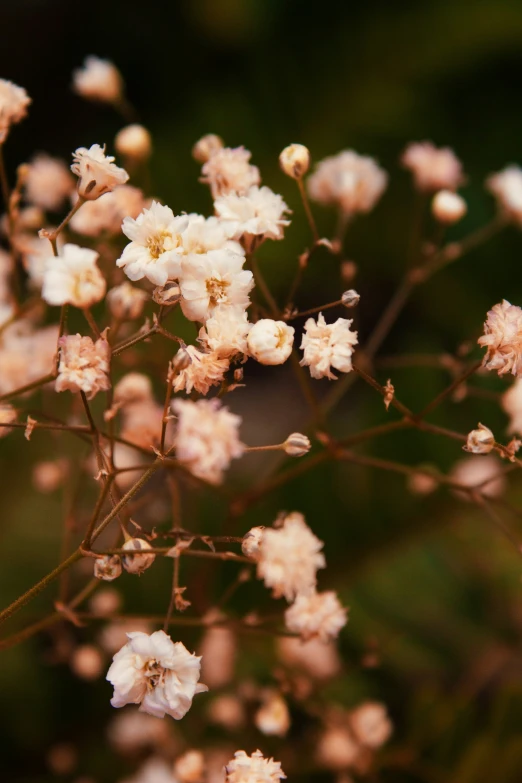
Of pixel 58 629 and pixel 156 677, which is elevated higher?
pixel 58 629

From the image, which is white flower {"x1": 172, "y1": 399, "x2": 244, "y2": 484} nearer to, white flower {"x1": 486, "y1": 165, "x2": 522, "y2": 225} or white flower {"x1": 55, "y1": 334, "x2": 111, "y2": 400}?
white flower {"x1": 55, "y1": 334, "x2": 111, "y2": 400}

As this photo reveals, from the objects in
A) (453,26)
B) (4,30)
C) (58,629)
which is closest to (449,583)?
(58,629)

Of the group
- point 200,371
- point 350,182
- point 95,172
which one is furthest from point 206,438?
point 350,182

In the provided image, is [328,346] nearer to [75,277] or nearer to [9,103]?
[75,277]

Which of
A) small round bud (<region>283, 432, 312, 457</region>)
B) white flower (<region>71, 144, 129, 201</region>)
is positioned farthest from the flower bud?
white flower (<region>71, 144, 129, 201</region>)

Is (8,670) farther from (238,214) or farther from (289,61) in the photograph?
(289,61)

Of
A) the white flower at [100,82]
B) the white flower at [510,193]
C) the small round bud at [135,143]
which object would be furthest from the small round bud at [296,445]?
the white flower at [100,82]

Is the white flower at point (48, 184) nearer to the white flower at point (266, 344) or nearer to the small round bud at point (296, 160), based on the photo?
the small round bud at point (296, 160)
